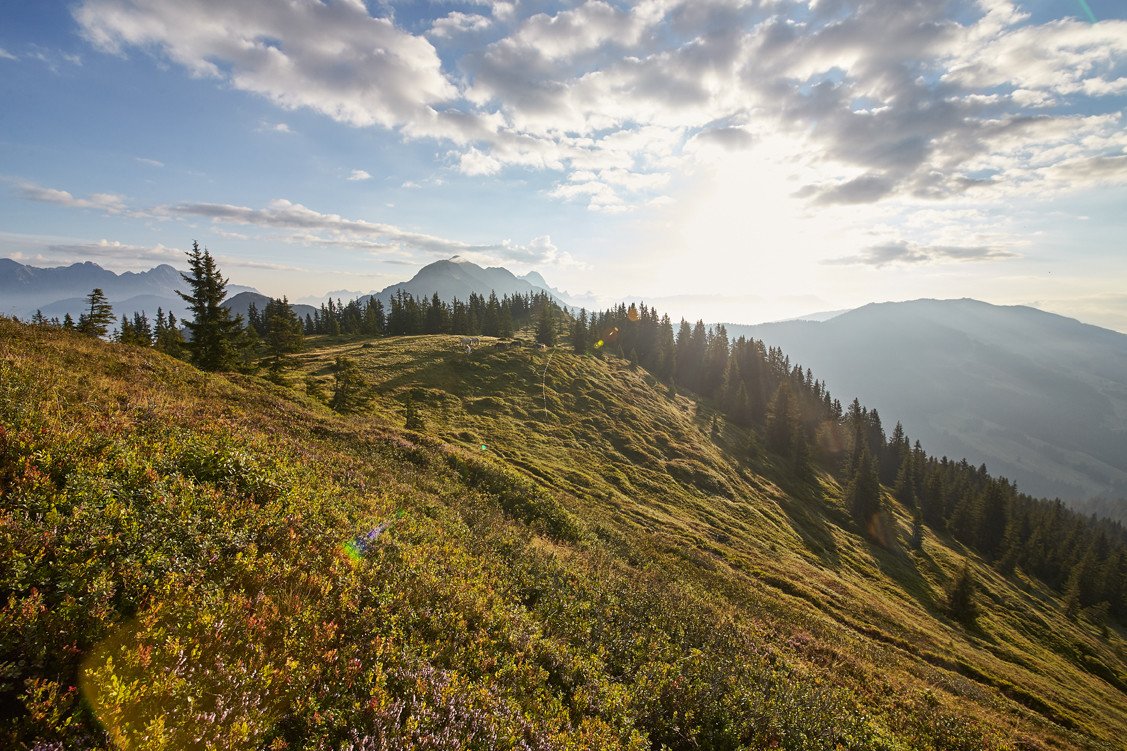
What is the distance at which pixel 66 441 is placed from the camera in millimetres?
8047

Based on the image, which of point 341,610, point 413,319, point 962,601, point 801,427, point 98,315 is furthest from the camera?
point 413,319

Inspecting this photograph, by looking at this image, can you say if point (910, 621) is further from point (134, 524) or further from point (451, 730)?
point (134, 524)

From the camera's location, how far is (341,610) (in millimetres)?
7637

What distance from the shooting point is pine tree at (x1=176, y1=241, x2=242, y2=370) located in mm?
42812

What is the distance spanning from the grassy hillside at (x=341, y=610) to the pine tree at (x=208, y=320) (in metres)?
22.5

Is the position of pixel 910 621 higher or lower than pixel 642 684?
lower

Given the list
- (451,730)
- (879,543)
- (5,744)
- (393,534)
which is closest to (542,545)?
(393,534)

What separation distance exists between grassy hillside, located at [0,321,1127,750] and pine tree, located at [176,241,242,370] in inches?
886

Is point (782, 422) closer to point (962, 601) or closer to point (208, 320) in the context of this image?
point (962, 601)

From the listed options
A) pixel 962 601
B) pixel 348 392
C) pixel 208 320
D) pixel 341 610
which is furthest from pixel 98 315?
pixel 962 601

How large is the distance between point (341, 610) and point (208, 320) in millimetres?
50073

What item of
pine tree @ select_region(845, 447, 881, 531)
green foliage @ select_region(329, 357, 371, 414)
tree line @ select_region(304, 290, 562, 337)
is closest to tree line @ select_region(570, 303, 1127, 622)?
pine tree @ select_region(845, 447, 881, 531)

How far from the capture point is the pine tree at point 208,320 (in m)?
42.8

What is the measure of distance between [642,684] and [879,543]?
3783 inches
